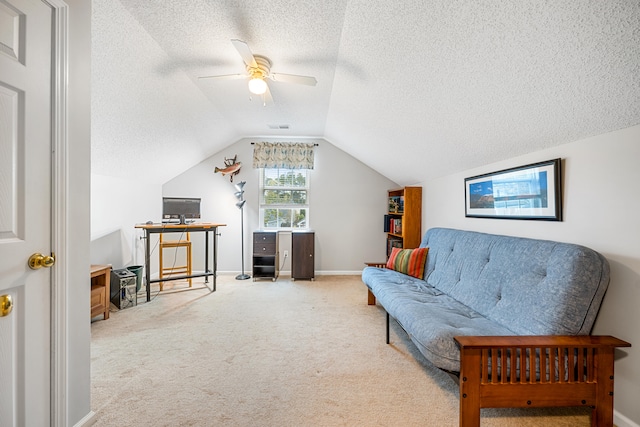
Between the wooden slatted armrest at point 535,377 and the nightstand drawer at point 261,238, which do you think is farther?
the nightstand drawer at point 261,238

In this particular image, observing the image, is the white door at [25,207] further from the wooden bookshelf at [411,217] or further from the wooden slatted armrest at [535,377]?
the wooden bookshelf at [411,217]

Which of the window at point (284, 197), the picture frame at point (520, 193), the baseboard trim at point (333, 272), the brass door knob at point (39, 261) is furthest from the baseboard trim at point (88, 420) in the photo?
the window at point (284, 197)

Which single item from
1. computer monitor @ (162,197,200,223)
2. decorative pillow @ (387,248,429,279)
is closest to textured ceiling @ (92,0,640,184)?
computer monitor @ (162,197,200,223)

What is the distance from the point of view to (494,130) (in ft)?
6.32

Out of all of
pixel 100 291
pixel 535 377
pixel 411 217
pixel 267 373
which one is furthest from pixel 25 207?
pixel 411 217

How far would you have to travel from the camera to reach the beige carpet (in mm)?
1396

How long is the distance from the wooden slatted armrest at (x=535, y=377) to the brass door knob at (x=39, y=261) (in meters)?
1.82

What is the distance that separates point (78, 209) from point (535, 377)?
7.62 ft

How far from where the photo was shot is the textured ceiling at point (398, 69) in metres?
1.18

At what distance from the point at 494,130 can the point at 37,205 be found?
267 centimetres

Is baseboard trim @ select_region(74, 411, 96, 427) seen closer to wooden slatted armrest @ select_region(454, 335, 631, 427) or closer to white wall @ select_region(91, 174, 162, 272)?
wooden slatted armrest @ select_region(454, 335, 631, 427)

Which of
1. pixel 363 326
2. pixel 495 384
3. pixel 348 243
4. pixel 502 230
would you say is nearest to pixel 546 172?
pixel 502 230

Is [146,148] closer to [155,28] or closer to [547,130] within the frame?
[155,28]

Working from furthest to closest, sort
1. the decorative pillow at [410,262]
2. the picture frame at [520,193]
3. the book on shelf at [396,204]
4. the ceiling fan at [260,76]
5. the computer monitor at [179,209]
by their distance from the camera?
the book on shelf at [396,204]
the computer monitor at [179,209]
the decorative pillow at [410,262]
the ceiling fan at [260,76]
the picture frame at [520,193]
